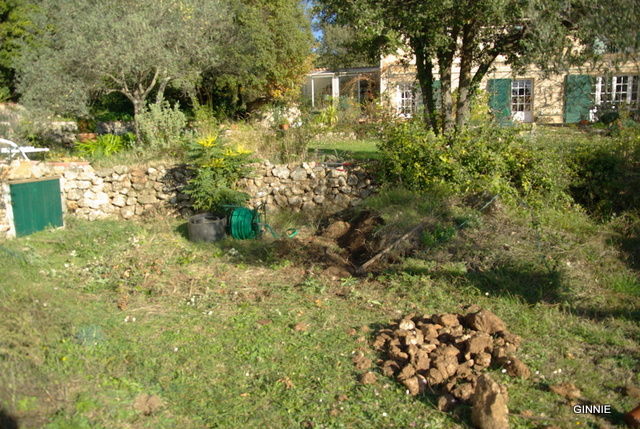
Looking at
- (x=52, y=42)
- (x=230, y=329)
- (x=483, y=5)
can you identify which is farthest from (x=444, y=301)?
(x=52, y=42)

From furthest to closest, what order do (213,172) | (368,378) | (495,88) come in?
(495,88), (213,172), (368,378)

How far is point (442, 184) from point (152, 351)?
16.6ft

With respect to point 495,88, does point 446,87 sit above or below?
below

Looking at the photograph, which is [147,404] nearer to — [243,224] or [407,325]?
[407,325]

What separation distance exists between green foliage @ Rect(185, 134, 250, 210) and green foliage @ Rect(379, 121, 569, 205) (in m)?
2.74

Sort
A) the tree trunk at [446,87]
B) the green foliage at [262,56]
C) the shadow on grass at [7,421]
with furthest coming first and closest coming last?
the green foliage at [262,56] < the tree trunk at [446,87] < the shadow on grass at [7,421]

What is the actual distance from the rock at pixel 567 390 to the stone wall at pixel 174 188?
5453mm

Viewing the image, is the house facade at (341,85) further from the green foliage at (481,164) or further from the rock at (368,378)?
the rock at (368,378)

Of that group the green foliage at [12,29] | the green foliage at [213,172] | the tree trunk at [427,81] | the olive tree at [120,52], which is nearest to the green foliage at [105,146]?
the olive tree at [120,52]

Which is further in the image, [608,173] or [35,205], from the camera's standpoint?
[35,205]

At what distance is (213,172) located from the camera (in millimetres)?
8734

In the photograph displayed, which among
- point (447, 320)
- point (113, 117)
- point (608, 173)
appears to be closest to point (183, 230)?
point (447, 320)

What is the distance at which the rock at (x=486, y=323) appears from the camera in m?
4.48

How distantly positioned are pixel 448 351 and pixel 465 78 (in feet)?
21.9
